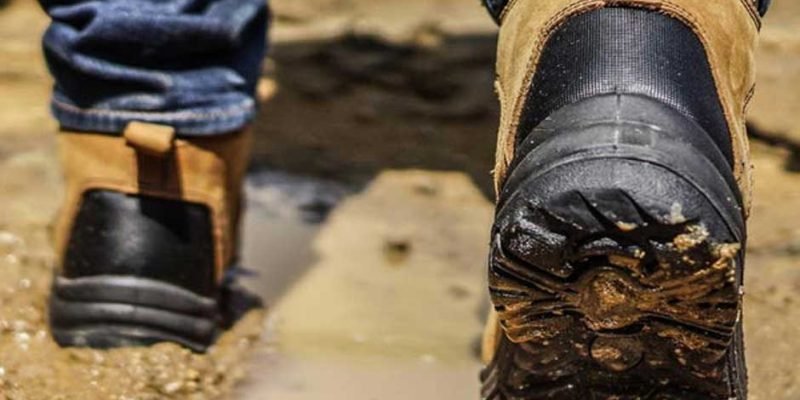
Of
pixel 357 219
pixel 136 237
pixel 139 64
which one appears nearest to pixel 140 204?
pixel 136 237

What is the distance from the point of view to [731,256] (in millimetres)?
932

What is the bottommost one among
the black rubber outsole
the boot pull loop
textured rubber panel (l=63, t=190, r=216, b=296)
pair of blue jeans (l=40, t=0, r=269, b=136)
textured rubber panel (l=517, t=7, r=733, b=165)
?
textured rubber panel (l=63, t=190, r=216, b=296)

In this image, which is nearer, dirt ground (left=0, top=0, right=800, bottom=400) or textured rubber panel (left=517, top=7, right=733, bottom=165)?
textured rubber panel (left=517, top=7, right=733, bottom=165)

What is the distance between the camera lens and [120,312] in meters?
1.36

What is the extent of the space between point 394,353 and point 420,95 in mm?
811

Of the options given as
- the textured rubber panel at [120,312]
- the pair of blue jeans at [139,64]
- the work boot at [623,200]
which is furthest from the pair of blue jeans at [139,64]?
the work boot at [623,200]

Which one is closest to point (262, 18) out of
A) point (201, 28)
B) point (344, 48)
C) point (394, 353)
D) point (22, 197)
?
point (201, 28)

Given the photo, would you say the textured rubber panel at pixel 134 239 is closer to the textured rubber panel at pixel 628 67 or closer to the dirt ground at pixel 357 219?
the dirt ground at pixel 357 219

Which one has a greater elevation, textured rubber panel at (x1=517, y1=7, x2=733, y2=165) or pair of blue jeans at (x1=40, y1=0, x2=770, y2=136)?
textured rubber panel at (x1=517, y1=7, x2=733, y2=165)

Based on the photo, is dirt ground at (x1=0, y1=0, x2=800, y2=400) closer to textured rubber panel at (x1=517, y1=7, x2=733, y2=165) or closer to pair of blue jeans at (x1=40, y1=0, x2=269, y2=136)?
pair of blue jeans at (x1=40, y1=0, x2=269, y2=136)

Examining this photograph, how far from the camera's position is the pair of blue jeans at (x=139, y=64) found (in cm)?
138

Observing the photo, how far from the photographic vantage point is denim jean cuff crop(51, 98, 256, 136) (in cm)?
138

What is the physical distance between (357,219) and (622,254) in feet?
3.14

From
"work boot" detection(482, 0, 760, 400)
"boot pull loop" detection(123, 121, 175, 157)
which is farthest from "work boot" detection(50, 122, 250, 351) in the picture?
"work boot" detection(482, 0, 760, 400)
